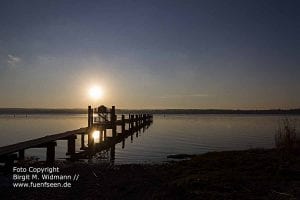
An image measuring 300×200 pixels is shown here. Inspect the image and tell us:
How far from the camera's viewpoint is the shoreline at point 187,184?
9.29 metres

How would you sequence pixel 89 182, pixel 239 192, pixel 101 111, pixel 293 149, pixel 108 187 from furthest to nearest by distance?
pixel 101 111 → pixel 293 149 → pixel 89 182 → pixel 108 187 → pixel 239 192

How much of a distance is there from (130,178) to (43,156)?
1437 cm

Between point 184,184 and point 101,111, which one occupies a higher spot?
point 101,111

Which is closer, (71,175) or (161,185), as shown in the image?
(161,185)

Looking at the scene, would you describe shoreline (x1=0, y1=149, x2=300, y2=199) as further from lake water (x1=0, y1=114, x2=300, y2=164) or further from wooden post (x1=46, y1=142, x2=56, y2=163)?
lake water (x1=0, y1=114, x2=300, y2=164)

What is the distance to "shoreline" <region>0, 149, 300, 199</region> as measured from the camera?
929cm

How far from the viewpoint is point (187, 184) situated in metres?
10.1

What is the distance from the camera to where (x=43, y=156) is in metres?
24.4

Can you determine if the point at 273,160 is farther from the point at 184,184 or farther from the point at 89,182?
the point at 89,182

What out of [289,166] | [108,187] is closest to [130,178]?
[108,187]

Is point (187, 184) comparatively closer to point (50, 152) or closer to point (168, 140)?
point (50, 152)

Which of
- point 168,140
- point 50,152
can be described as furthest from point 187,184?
point 168,140

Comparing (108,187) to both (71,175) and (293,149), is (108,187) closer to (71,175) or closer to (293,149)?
(71,175)

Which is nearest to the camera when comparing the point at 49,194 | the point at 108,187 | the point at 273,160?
the point at 49,194
